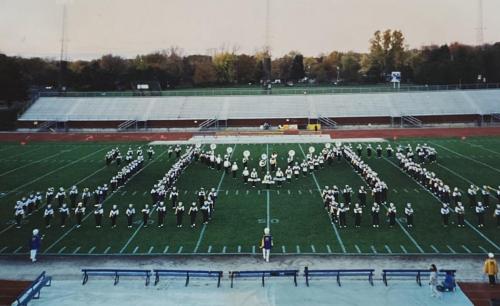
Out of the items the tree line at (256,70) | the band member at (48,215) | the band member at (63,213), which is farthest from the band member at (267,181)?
the tree line at (256,70)

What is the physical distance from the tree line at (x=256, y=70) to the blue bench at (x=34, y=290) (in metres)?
41.7

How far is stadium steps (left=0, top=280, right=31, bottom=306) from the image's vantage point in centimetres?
1035

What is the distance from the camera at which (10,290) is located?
10.9 m

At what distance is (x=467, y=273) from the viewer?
11.4 metres

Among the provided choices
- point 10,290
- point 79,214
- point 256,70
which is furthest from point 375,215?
point 256,70

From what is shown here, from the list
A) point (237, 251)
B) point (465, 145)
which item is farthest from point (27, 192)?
point (465, 145)

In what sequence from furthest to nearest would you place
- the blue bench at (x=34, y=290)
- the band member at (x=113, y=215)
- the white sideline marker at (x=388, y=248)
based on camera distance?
the band member at (x=113, y=215)
the white sideline marker at (x=388, y=248)
the blue bench at (x=34, y=290)

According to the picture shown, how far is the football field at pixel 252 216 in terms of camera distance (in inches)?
529

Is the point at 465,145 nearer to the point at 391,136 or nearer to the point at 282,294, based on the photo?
the point at 391,136

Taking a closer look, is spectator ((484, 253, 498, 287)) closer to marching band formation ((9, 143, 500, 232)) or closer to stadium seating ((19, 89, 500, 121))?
marching band formation ((9, 143, 500, 232))

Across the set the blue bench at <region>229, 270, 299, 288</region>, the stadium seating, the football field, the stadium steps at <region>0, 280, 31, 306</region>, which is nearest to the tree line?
the stadium seating

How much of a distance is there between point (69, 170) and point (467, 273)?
19371mm

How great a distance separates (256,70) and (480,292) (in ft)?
246

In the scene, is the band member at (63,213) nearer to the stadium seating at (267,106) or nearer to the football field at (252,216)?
the football field at (252,216)
